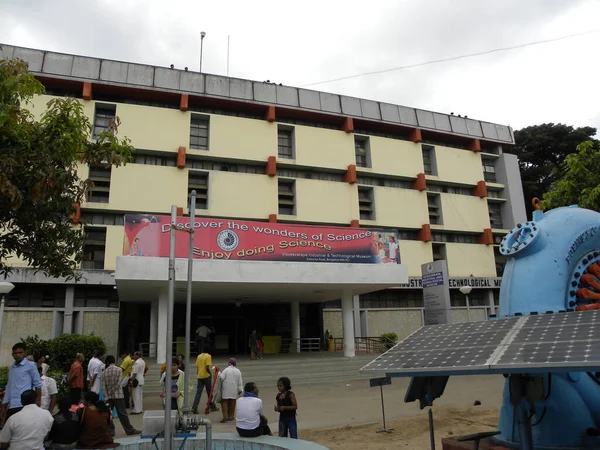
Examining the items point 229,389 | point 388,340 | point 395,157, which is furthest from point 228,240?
point 395,157

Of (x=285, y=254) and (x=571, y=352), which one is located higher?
(x=285, y=254)

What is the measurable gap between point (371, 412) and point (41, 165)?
891 cm

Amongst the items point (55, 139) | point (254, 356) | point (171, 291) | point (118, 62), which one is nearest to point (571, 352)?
point (171, 291)

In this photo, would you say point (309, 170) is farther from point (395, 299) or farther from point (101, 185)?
point (101, 185)

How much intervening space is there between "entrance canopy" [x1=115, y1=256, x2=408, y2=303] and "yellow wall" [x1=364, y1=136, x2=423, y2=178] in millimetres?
15191

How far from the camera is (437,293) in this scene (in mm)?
19859

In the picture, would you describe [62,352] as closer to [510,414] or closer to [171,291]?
[171,291]

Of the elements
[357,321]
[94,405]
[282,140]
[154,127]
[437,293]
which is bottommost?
[94,405]

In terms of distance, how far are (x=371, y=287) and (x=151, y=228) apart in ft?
29.8

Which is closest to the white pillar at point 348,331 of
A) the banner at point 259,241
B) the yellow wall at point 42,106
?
the banner at point 259,241

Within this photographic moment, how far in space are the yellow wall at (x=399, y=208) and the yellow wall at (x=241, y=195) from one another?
6.91 m

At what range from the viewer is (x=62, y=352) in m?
15.8

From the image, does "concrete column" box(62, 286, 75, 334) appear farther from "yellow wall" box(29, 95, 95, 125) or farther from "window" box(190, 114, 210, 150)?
"window" box(190, 114, 210, 150)

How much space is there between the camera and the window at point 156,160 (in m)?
29.2
